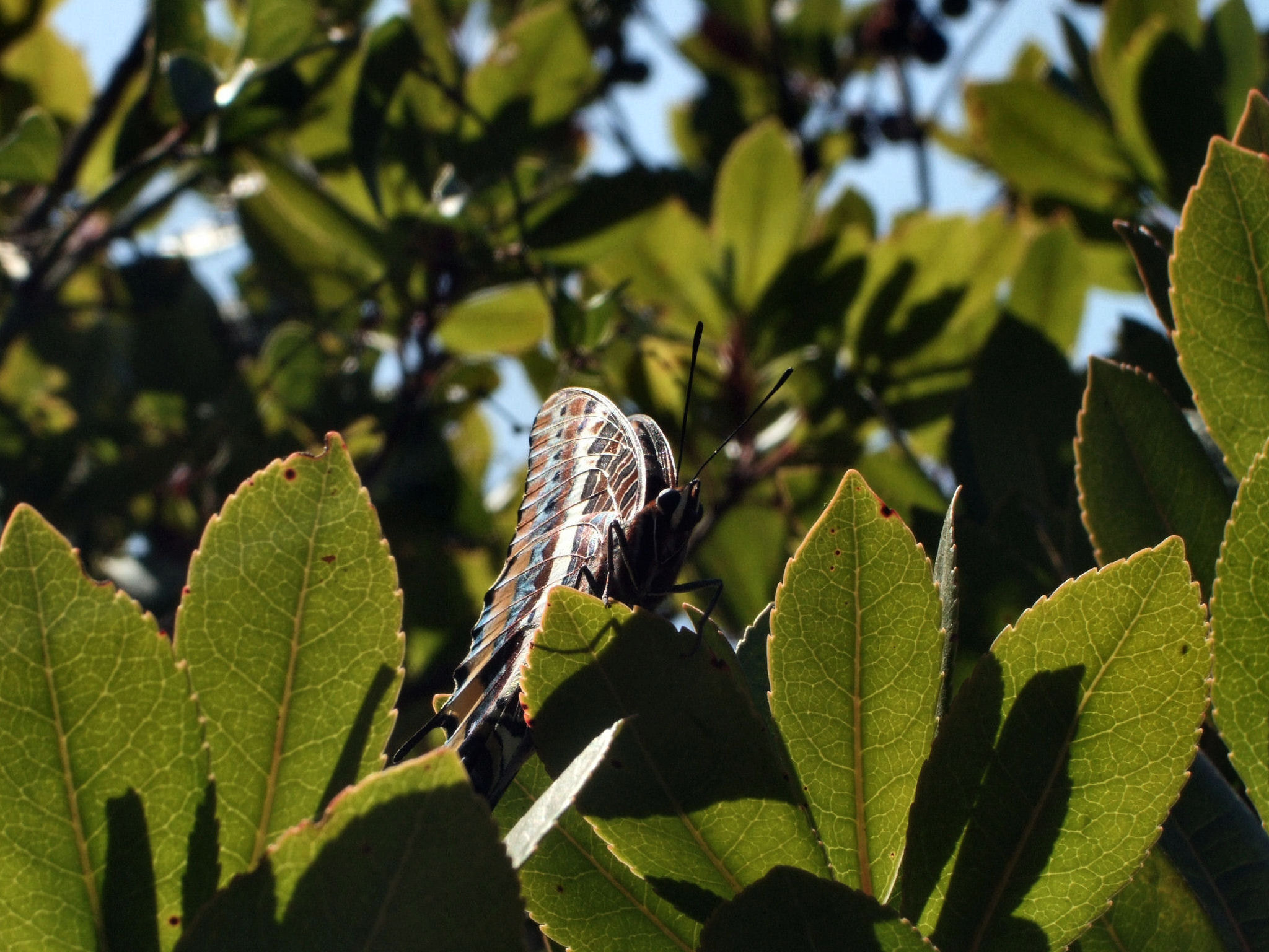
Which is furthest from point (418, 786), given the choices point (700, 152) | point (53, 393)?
point (700, 152)

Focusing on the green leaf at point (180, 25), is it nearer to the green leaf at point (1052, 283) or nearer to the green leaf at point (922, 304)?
the green leaf at point (922, 304)

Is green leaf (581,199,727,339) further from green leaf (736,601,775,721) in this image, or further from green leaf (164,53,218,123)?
green leaf (736,601,775,721)

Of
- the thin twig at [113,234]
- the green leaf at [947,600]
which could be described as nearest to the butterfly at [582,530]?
the green leaf at [947,600]

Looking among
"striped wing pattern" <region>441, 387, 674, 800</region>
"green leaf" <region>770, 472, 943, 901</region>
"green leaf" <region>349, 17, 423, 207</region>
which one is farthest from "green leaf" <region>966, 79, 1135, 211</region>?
"green leaf" <region>770, 472, 943, 901</region>

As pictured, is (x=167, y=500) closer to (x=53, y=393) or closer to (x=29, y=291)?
(x=53, y=393)

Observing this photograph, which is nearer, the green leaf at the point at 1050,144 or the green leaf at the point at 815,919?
the green leaf at the point at 815,919

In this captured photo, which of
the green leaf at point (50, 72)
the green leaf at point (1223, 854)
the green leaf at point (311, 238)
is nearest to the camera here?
the green leaf at point (1223, 854)

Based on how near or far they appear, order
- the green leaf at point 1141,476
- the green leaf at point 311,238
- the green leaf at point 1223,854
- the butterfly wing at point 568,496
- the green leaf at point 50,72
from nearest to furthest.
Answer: the green leaf at point 1223,854 < the green leaf at point 1141,476 < the butterfly wing at point 568,496 < the green leaf at point 311,238 < the green leaf at point 50,72
